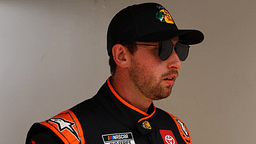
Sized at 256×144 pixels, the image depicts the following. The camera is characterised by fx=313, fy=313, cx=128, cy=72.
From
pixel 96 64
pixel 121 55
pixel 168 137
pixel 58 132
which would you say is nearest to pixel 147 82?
pixel 121 55

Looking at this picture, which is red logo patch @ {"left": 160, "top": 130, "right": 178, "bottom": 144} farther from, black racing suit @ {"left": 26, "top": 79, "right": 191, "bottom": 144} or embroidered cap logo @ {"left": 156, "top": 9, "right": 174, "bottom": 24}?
embroidered cap logo @ {"left": 156, "top": 9, "right": 174, "bottom": 24}

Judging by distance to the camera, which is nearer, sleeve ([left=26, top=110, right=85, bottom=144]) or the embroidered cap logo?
sleeve ([left=26, top=110, right=85, bottom=144])

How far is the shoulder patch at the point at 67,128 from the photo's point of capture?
1139 millimetres

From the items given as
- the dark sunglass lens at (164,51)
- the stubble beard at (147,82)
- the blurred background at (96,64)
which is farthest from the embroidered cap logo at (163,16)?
the blurred background at (96,64)

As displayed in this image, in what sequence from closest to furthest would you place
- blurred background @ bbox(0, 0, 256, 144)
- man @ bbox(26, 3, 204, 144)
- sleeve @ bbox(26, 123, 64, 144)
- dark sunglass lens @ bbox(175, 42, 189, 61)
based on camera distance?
sleeve @ bbox(26, 123, 64, 144) < man @ bbox(26, 3, 204, 144) < dark sunglass lens @ bbox(175, 42, 189, 61) < blurred background @ bbox(0, 0, 256, 144)

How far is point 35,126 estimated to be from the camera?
3.92 ft

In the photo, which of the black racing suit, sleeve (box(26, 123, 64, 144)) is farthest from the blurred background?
sleeve (box(26, 123, 64, 144))

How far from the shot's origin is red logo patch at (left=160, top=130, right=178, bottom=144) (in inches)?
54.1

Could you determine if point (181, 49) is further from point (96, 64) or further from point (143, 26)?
point (96, 64)

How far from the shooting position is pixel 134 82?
132cm

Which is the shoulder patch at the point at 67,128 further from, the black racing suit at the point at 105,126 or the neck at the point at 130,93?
the neck at the point at 130,93

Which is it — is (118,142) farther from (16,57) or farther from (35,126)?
(16,57)

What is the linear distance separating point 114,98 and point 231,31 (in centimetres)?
127

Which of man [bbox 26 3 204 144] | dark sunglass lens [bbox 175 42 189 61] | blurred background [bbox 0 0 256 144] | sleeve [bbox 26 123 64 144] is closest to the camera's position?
sleeve [bbox 26 123 64 144]
